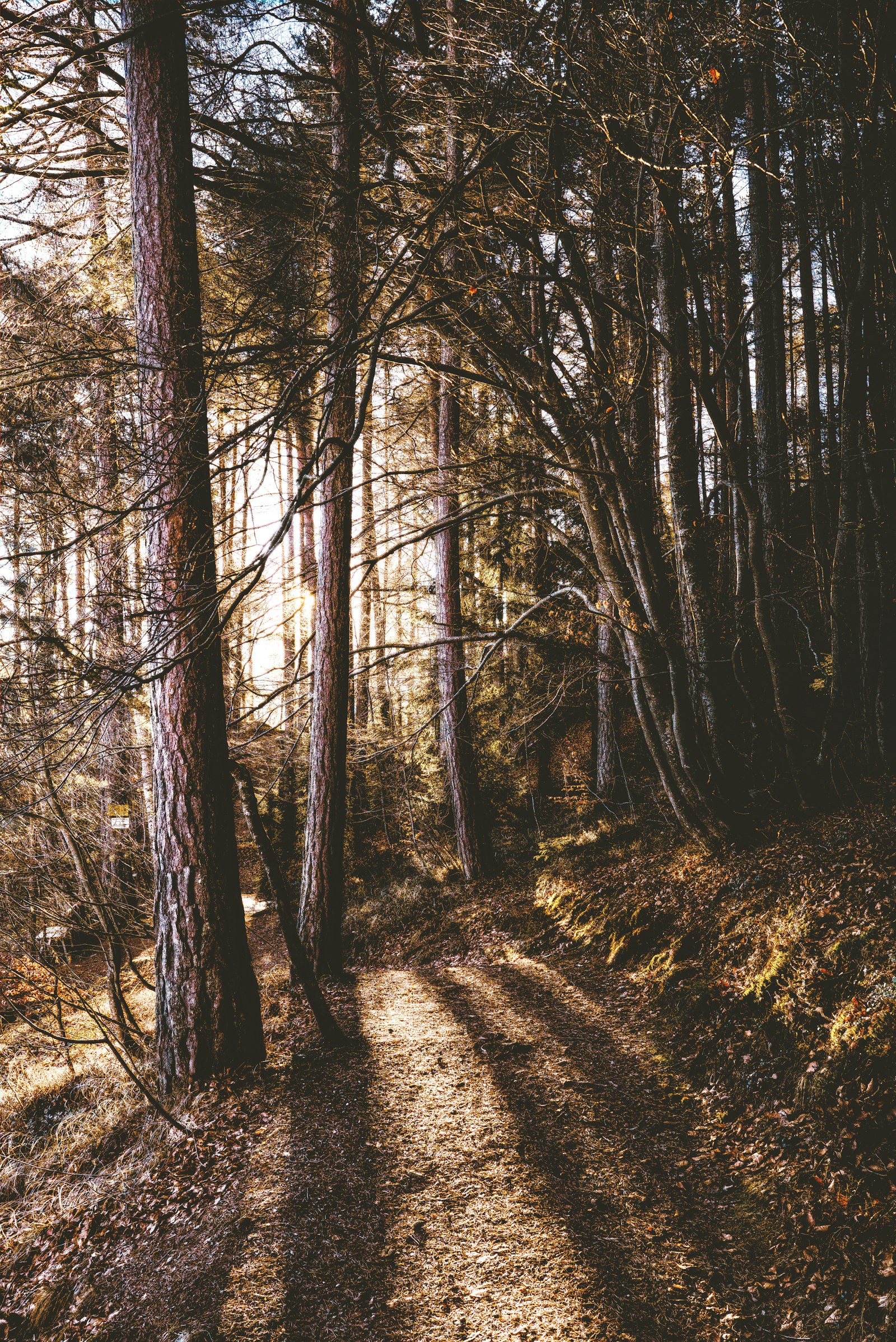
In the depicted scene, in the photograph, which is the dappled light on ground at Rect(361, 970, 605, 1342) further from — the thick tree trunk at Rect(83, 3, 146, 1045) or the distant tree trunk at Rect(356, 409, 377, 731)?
the distant tree trunk at Rect(356, 409, 377, 731)

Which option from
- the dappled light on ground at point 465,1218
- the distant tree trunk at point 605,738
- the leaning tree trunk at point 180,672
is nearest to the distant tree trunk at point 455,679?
the distant tree trunk at point 605,738

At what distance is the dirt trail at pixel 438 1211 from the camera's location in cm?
297

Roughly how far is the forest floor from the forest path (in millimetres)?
13

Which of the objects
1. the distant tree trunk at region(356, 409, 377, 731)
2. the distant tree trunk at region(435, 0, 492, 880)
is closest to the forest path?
the distant tree trunk at region(356, 409, 377, 731)

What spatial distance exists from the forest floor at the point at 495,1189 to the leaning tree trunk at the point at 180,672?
0.62 meters

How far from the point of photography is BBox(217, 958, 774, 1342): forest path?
2.95 meters

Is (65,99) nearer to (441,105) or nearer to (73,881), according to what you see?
(441,105)

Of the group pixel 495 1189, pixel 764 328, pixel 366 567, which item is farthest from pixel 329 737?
pixel 764 328

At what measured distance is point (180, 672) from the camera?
5.11 meters

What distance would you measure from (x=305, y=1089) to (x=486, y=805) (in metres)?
9.61

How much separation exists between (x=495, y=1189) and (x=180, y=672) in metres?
3.91

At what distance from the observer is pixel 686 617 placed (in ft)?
24.3

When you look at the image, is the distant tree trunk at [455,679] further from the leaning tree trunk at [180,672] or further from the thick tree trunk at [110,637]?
the leaning tree trunk at [180,672]

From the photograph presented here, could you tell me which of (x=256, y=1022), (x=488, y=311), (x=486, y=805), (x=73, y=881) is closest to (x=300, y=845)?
(x=486, y=805)
